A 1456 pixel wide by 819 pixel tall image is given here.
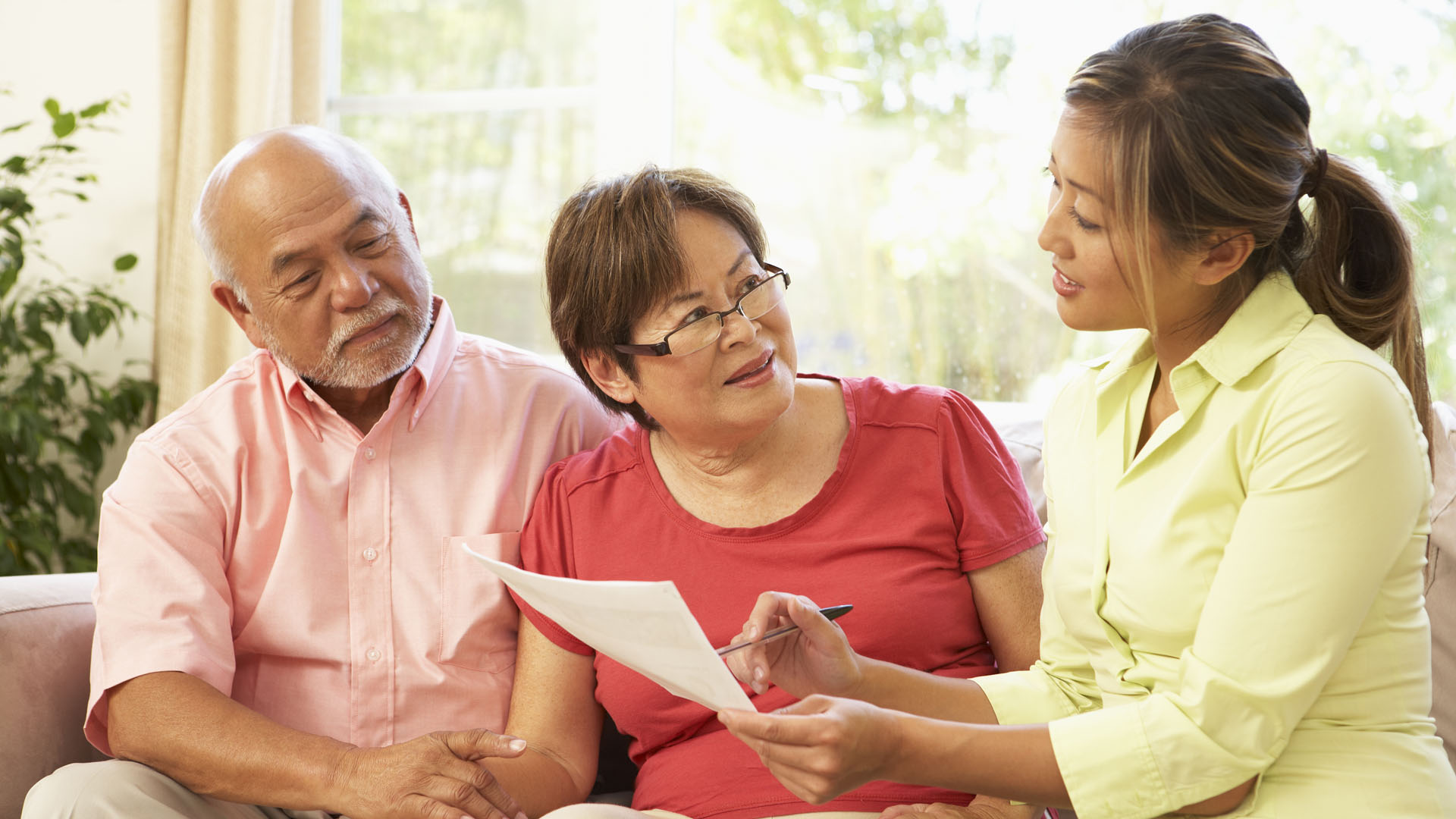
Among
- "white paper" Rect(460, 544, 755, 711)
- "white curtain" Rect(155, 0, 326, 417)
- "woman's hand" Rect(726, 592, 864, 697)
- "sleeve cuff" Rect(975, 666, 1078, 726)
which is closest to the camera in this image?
"white paper" Rect(460, 544, 755, 711)

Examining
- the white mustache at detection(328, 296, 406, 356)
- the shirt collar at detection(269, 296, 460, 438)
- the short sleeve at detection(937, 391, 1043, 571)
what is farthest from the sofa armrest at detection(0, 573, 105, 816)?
the short sleeve at detection(937, 391, 1043, 571)

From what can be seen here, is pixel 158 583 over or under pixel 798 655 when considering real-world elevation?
under

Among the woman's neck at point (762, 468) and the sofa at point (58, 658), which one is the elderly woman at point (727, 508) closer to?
the woman's neck at point (762, 468)

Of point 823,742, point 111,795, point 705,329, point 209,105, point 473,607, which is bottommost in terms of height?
point 111,795

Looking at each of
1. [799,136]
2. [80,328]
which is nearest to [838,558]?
[799,136]

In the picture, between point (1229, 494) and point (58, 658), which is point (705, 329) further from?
point (58, 658)

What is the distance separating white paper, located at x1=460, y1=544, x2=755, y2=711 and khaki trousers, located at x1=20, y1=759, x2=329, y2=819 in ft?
2.20

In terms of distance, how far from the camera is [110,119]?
320cm

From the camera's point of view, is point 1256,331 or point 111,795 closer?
point 1256,331

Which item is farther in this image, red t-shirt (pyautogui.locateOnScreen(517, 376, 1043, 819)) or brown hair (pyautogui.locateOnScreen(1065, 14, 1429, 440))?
red t-shirt (pyautogui.locateOnScreen(517, 376, 1043, 819))

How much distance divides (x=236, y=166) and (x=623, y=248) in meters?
0.65

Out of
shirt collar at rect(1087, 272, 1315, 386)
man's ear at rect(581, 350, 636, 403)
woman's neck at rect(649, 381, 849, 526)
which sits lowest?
woman's neck at rect(649, 381, 849, 526)

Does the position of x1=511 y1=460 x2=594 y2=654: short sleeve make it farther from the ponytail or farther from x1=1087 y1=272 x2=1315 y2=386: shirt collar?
the ponytail

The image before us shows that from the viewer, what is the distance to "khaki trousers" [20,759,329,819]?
1.44m
